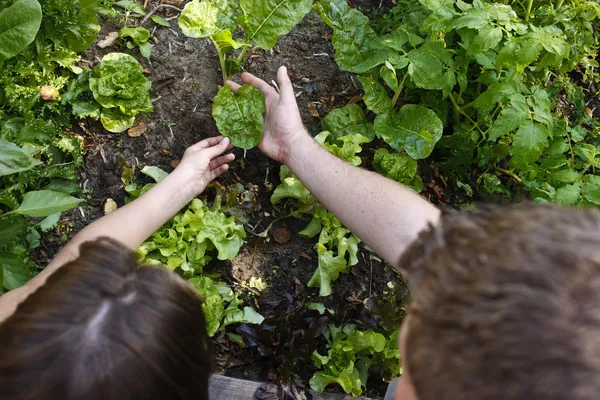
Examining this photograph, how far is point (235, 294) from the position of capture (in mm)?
2232

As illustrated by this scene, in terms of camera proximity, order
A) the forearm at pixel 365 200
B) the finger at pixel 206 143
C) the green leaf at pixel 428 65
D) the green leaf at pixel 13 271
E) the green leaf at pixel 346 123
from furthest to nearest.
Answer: the green leaf at pixel 346 123, the finger at pixel 206 143, the green leaf at pixel 428 65, the green leaf at pixel 13 271, the forearm at pixel 365 200

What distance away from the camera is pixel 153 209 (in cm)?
192

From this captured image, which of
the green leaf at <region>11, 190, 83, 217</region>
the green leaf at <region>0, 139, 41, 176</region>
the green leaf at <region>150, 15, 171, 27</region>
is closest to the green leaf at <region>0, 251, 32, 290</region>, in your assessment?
the green leaf at <region>11, 190, 83, 217</region>

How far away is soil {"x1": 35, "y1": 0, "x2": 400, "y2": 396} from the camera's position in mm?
2252

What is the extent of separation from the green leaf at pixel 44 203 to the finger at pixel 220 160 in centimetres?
58

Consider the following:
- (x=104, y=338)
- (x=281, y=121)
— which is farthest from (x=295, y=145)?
(x=104, y=338)

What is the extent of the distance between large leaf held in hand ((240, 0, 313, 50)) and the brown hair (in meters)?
1.30

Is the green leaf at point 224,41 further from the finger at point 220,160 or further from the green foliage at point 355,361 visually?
the green foliage at point 355,361

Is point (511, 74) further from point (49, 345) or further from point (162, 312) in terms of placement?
point (49, 345)

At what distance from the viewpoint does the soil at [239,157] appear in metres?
2.25

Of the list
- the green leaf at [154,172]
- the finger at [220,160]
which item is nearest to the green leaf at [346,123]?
the finger at [220,160]

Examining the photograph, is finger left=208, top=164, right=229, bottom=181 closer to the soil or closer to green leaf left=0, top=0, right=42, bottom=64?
the soil

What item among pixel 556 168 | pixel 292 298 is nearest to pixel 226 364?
pixel 292 298

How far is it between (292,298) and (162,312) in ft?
3.74
